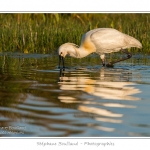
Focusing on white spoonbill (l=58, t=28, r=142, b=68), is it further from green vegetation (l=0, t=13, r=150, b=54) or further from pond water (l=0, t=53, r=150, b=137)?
green vegetation (l=0, t=13, r=150, b=54)

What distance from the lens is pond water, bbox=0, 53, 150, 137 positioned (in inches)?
239

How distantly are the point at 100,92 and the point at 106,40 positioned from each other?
15.0 feet

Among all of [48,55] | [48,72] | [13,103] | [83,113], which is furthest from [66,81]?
[48,55]

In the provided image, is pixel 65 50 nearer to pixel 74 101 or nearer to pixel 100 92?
pixel 100 92

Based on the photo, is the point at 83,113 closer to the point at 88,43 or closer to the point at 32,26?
the point at 88,43

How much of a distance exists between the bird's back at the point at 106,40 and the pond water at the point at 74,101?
631mm

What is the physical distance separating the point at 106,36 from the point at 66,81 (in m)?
3.28

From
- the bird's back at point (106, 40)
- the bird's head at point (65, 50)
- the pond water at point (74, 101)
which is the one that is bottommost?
the pond water at point (74, 101)

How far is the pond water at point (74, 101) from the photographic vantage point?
6.06m

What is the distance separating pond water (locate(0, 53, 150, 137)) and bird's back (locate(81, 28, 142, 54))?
631 mm

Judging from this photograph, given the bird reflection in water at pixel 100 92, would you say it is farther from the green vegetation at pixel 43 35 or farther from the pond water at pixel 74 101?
the green vegetation at pixel 43 35

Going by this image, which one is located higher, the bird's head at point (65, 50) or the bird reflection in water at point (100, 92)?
the bird's head at point (65, 50)

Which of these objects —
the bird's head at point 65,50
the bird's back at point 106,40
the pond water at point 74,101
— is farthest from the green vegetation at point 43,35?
the pond water at point 74,101

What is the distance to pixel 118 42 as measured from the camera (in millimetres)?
13133
